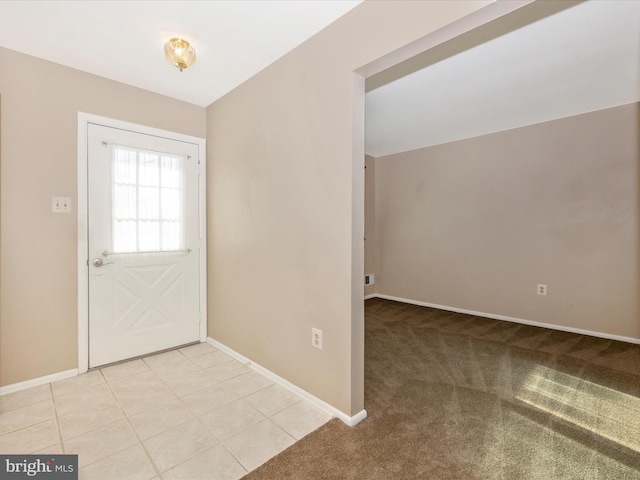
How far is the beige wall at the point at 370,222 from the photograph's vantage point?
17.1ft

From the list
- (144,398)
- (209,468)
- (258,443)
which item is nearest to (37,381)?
(144,398)

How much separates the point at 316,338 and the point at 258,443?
680 millimetres

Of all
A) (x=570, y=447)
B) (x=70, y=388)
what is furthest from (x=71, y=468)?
Result: (x=570, y=447)

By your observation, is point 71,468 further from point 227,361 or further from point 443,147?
point 443,147

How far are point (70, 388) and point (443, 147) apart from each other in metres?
5.04

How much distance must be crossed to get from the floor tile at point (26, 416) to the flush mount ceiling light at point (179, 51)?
247cm

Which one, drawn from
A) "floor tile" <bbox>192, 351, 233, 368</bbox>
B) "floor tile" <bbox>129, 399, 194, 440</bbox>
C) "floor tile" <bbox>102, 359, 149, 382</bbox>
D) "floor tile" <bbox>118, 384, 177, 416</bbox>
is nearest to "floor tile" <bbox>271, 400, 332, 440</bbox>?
"floor tile" <bbox>129, 399, 194, 440</bbox>

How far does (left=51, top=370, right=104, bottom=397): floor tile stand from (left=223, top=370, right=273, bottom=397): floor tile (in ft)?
3.41

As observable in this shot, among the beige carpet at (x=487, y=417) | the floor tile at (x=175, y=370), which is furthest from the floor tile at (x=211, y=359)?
the beige carpet at (x=487, y=417)

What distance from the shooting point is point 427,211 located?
4742mm

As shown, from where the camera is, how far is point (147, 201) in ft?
9.23

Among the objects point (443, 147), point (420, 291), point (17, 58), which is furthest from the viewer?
point (420, 291)

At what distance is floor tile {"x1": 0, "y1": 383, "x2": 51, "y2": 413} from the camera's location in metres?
2.03

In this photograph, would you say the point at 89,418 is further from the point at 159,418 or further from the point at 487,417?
the point at 487,417
